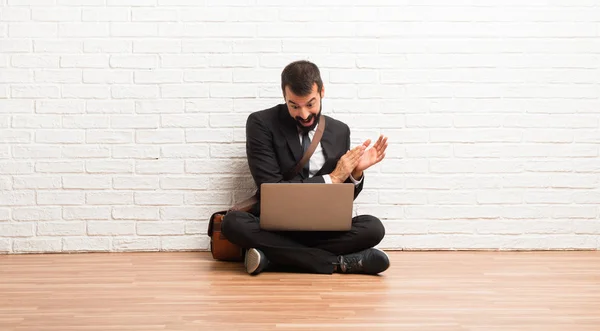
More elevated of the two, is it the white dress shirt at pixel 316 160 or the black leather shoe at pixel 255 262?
the white dress shirt at pixel 316 160

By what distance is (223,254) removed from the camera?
3650mm

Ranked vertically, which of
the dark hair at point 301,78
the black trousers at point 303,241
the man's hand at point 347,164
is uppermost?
the dark hair at point 301,78

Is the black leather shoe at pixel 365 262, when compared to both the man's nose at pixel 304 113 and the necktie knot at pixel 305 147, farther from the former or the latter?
the man's nose at pixel 304 113

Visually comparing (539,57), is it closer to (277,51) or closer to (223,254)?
(277,51)

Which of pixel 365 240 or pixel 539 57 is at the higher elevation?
pixel 539 57

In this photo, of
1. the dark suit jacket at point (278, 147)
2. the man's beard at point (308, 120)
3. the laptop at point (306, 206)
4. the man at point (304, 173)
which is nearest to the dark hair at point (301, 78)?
the man at point (304, 173)

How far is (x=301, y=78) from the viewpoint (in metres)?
3.32

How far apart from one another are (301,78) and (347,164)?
0.48m

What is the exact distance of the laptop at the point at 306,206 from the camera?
124 inches

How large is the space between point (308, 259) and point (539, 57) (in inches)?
71.8

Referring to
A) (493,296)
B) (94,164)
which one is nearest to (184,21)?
(94,164)

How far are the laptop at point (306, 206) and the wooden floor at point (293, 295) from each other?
247 mm

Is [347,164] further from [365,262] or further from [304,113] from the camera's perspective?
[365,262]

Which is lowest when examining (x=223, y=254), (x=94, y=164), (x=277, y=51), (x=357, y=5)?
(x=223, y=254)
